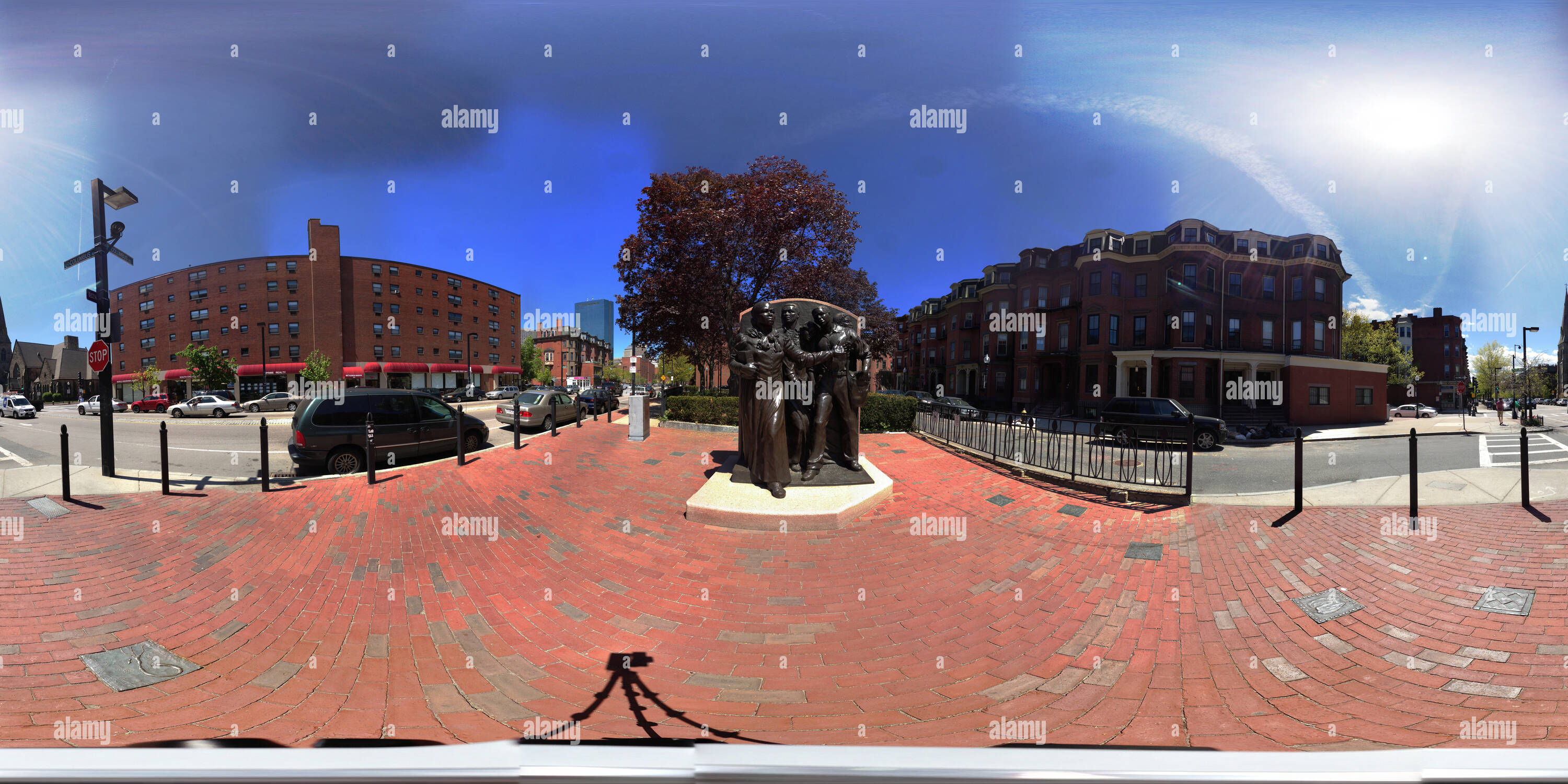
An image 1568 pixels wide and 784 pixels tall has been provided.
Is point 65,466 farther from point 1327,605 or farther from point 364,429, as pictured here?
point 1327,605

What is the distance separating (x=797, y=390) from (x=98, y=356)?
7.35m

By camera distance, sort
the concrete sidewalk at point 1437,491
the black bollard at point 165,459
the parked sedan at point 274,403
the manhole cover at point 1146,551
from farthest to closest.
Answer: the parked sedan at point 274,403 < the black bollard at point 165,459 < the concrete sidewalk at point 1437,491 < the manhole cover at point 1146,551

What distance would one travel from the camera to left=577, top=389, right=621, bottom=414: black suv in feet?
49.8

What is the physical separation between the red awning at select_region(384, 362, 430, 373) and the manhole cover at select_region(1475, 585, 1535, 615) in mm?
41541

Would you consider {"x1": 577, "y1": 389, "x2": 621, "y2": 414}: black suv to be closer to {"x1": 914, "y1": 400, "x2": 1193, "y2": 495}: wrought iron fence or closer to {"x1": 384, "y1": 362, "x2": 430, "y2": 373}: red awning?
{"x1": 914, "y1": 400, "x2": 1193, "y2": 495}: wrought iron fence

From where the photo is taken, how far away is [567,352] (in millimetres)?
62625

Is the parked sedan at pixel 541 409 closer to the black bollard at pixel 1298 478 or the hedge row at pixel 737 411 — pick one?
the hedge row at pixel 737 411

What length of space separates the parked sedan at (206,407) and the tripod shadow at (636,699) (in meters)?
10.8

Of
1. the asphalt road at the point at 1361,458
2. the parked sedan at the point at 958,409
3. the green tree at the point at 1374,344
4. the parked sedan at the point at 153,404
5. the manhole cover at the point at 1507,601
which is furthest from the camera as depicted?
the green tree at the point at 1374,344

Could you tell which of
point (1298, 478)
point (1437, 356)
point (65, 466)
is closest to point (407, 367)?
point (65, 466)

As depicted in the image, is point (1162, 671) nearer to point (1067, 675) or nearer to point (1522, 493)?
point (1067, 675)

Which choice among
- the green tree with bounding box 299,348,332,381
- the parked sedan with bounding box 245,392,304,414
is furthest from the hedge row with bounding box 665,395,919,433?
the green tree with bounding box 299,348,332,381

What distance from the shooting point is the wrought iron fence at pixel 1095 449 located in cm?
420

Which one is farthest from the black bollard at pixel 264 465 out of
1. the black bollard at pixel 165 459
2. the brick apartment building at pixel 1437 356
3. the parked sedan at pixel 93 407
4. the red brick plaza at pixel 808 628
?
the brick apartment building at pixel 1437 356
